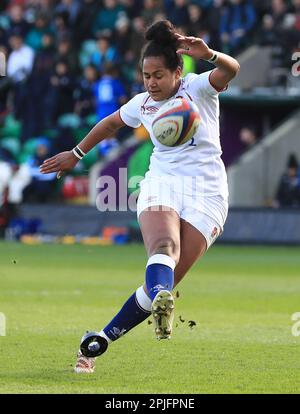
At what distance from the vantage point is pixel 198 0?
1049 inches

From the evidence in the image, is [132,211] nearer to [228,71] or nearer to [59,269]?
[59,269]

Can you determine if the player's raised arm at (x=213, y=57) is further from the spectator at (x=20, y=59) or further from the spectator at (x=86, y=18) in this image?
the spectator at (x=86, y=18)

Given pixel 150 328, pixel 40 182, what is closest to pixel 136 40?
pixel 40 182

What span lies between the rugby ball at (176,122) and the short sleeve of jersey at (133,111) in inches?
16.4

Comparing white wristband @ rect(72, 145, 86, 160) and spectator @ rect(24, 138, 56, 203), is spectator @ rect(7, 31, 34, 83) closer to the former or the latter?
spectator @ rect(24, 138, 56, 203)

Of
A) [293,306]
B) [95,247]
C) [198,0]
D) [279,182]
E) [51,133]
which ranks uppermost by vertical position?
[198,0]

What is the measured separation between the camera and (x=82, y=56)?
28141 mm

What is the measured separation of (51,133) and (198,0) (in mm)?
4569

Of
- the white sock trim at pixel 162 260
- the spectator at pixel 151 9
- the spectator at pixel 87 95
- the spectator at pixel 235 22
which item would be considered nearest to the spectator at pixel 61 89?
the spectator at pixel 87 95

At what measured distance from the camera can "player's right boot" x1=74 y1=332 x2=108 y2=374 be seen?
7.76 meters

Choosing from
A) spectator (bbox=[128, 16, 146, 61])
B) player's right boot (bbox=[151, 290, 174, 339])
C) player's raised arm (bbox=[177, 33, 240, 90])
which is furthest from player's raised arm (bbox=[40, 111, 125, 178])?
spectator (bbox=[128, 16, 146, 61])

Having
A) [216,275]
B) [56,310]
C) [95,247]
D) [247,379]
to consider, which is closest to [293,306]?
[56,310]

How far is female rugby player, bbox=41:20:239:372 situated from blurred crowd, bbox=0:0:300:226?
1542cm

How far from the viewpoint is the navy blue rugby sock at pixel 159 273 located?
7.21 metres
